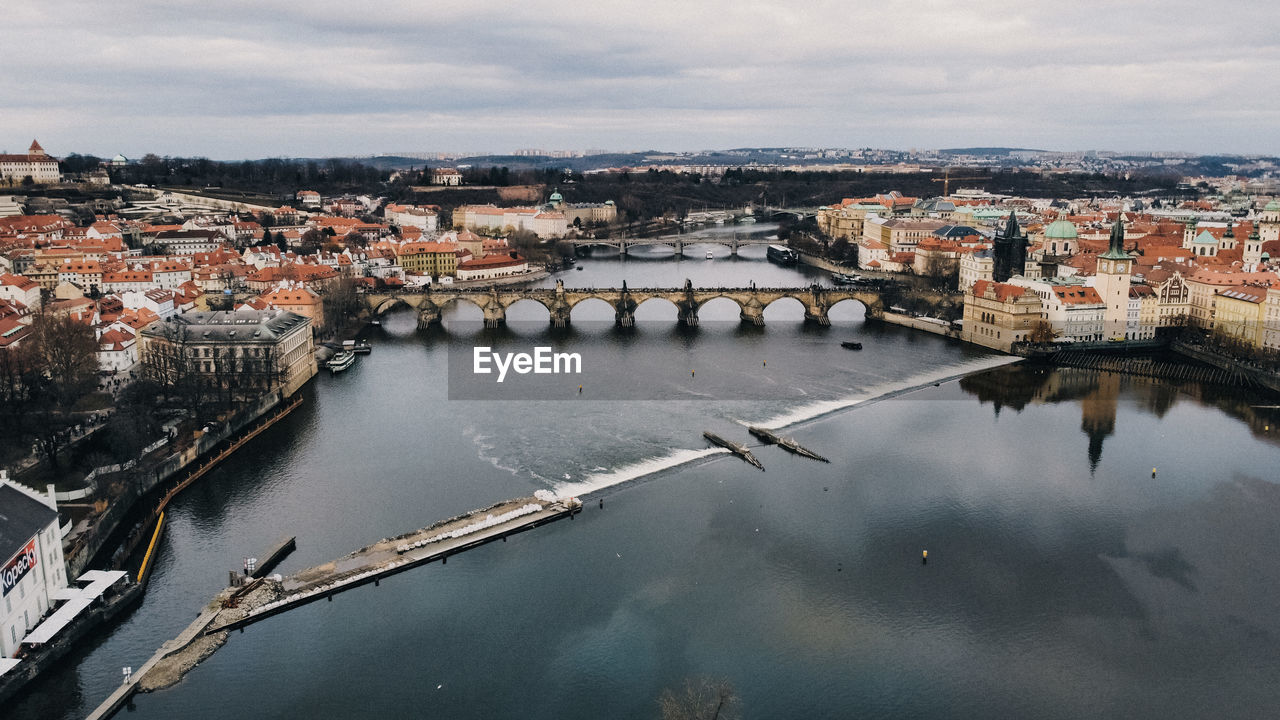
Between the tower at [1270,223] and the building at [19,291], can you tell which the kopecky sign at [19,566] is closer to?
the building at [19,291]

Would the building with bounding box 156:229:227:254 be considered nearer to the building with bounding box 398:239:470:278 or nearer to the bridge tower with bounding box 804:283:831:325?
the building with bounding box 398:239:470:278

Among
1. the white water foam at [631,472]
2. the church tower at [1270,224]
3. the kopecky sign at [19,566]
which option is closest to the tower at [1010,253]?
the church tower at [1270,224]

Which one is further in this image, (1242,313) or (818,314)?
(818,314)

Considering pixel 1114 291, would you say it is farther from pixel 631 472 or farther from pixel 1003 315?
pixel 631 472

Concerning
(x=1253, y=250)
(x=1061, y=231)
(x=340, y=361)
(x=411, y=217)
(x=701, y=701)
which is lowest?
(x=701, y=701)

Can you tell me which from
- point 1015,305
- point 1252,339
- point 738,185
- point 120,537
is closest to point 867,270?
point 1015,305

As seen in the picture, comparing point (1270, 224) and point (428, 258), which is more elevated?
point (1270, 224)

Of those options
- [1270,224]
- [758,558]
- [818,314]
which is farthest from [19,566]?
[1270,224]
